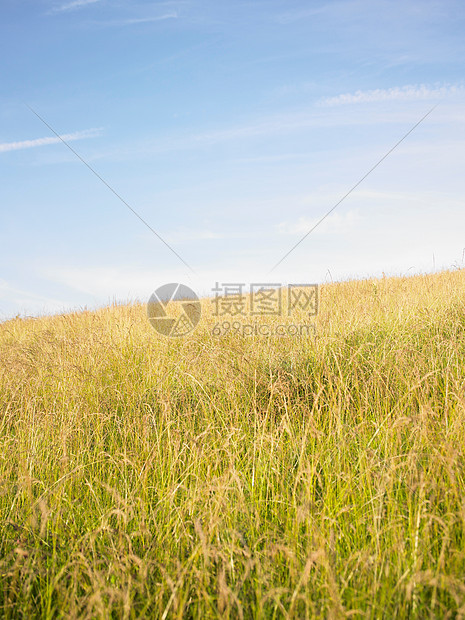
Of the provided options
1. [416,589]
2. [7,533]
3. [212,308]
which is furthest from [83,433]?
[212,308]

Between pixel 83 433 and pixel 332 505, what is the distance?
1.80 metres

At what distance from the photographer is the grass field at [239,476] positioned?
1437 mm

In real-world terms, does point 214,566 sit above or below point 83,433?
below

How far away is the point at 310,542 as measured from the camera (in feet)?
5.34

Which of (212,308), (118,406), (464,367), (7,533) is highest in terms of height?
(212,308)

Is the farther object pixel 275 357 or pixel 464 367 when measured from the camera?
pixel 275 357

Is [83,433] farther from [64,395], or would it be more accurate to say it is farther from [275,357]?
[275,357]

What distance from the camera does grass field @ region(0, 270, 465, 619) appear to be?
1.44 m

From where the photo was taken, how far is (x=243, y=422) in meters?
2.62

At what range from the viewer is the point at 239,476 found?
7.10 feet

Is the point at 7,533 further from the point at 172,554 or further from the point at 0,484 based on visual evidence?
the point at 172,554

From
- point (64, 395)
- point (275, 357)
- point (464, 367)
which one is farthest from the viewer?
point (275, 357)

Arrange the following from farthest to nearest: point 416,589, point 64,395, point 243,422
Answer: point 64,395
point 243,422
point 416,589

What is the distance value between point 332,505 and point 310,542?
0.33 meters
